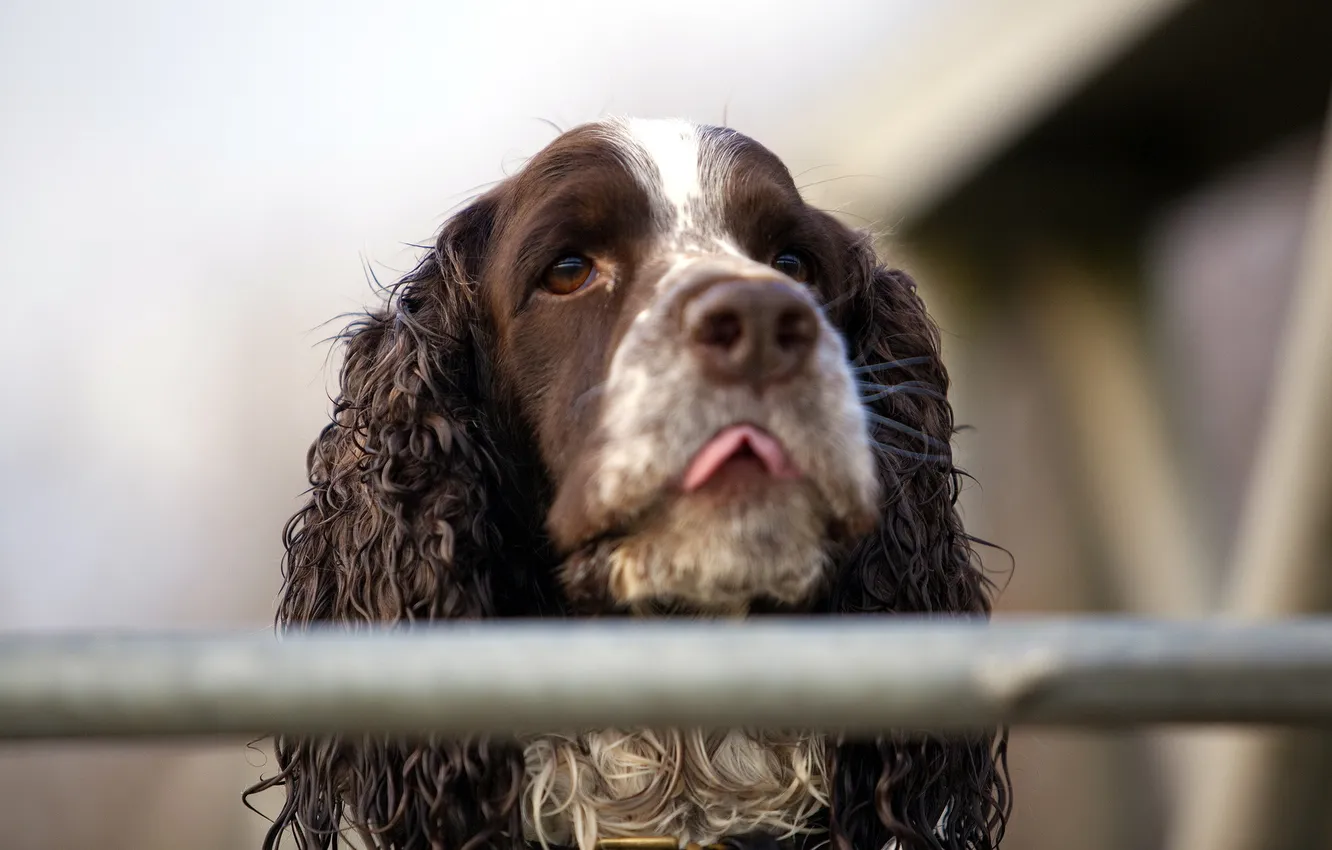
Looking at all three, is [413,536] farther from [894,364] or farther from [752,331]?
[894,364]

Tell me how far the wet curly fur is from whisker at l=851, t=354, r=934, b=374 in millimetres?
14

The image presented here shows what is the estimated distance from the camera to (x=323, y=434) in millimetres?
2805

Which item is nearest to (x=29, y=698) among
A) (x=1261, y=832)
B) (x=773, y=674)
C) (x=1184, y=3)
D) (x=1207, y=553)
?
(x=773, y=674)

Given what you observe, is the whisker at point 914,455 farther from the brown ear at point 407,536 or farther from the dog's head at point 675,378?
the brown ear at point 407,536

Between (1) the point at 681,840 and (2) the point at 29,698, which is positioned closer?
(2) the point at 29,698

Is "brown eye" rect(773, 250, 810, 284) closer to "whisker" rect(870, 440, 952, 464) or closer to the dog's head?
the dog's head

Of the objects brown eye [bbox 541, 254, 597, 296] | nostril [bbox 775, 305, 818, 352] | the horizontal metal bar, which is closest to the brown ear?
brown eye [bbox 541, 254, 597, 296]

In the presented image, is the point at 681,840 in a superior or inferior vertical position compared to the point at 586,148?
inferior

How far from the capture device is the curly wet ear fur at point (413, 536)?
87.6 inches

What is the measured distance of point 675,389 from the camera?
6.57 ft

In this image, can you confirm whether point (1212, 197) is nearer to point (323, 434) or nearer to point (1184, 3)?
point (1184, 3)

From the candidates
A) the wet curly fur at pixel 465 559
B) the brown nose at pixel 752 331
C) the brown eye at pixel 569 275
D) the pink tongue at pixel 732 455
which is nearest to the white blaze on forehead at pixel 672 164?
the brown eye at pixel 569 275

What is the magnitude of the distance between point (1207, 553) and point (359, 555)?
5.14m

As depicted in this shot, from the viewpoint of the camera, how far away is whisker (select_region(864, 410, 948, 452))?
2.57 meters
